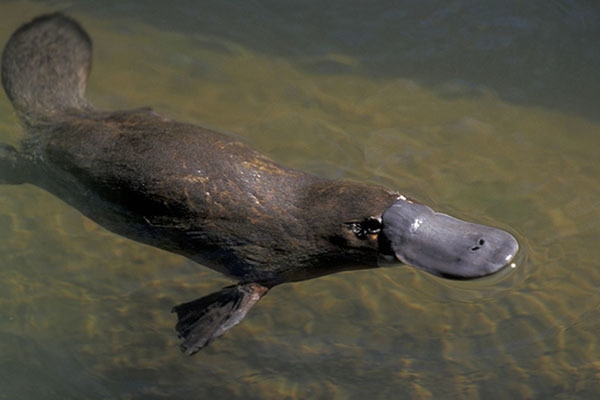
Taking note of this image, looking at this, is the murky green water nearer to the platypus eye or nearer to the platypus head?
the platypus head

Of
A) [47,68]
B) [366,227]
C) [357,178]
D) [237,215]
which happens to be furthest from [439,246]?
[47,68]

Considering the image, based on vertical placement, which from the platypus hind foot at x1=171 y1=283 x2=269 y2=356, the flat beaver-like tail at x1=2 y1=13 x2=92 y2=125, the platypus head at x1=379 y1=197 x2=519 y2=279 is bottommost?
the platypus hind foot at x1=171 y1=283 x2=269 y2=356

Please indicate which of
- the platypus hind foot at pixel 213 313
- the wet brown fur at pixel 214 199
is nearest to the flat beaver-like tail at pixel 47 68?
the wet brown fur at pixel 214 199

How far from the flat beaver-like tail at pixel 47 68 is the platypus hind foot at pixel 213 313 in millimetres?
1303

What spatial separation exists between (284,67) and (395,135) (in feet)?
3.15

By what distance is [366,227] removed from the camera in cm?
271

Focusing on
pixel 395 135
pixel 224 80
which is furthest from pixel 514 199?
pixel 224 80

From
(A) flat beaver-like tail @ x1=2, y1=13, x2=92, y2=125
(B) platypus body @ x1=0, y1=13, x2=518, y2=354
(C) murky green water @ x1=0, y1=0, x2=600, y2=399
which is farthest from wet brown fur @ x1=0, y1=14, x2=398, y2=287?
(C) murky green water @ x1=0, y1=0, x2=600, y2=399

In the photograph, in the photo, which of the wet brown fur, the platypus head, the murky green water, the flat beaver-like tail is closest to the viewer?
the platypus head

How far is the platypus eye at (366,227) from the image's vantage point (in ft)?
8.84

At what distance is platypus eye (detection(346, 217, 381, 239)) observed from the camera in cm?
270

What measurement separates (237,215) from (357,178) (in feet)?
3.91

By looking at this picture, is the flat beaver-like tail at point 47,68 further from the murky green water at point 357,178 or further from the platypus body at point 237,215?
the platypus body at point 237,215

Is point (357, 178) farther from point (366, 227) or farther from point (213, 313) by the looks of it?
point (213, 313)
